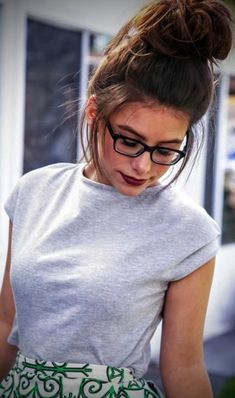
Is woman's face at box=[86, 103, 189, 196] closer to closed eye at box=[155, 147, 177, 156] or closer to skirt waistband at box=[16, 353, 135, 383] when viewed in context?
closed eye at box=[155, 147, 177, 156]

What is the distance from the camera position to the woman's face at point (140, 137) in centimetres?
156

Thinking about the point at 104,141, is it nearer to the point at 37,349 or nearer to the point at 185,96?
the point at 185,96

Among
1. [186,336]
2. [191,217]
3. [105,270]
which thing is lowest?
[186,336]

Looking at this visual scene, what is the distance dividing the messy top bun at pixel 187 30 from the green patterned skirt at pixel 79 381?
71cm

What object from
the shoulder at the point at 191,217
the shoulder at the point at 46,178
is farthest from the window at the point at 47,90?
the shoulder at the point at 191,217

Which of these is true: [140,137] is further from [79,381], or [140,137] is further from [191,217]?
[79,381]

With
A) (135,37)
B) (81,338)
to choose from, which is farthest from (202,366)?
(135,37)

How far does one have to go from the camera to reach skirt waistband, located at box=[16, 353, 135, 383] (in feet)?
5.29

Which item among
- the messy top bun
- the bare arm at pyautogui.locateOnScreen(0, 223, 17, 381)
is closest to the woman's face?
the messy top bun

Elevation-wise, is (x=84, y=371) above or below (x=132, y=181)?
below

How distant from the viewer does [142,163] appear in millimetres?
1576

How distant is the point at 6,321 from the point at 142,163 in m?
0.58

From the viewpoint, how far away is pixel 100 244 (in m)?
1.66

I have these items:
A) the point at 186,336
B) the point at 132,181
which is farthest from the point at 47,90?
the point at 186,336
